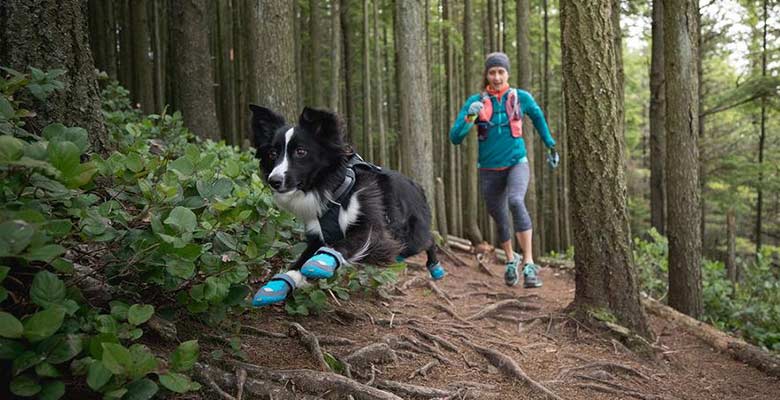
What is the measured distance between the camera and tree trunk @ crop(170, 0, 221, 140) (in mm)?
8594

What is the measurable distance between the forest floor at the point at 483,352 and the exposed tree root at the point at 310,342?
0.02 meters

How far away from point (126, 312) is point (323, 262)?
110cm

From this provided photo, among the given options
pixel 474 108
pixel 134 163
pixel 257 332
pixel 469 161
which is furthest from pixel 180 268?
pixel 469 161

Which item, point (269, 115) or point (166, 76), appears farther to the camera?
point (166, 76)

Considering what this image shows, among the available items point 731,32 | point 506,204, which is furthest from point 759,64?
point 506,204

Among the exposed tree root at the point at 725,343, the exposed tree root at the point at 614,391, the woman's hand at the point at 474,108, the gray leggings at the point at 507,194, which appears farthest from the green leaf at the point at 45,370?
the exposed tree root at the point at 725,343

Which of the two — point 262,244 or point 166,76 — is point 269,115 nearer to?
point 262,244

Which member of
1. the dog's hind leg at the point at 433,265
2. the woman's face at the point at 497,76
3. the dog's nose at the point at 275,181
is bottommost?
the dog's hind leg at the point at 433,265

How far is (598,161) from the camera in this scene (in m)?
4.53

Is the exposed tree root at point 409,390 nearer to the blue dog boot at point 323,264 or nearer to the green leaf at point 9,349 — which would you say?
the blue dog boot at point 323,264

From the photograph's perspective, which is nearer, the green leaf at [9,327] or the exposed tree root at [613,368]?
the green leaf at [9,327]

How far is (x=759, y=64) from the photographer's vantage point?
644 inches

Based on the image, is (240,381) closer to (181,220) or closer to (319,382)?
(319,382)

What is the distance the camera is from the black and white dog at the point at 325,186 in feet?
10.9
